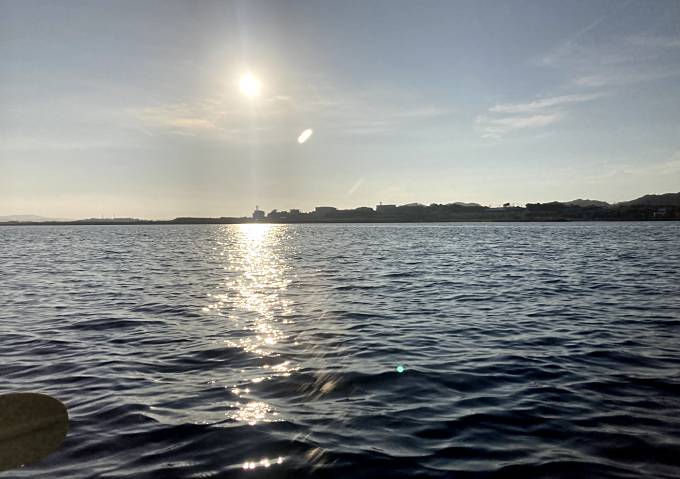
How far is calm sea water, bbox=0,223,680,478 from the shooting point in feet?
21.7

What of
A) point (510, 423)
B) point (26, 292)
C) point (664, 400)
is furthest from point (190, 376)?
point (26, 292)

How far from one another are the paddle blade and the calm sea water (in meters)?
0.26

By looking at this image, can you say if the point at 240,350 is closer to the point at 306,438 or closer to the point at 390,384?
the point at 390,384

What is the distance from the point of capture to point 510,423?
7773mm

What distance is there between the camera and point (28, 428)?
23.4ft

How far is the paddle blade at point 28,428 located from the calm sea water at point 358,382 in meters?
0.26

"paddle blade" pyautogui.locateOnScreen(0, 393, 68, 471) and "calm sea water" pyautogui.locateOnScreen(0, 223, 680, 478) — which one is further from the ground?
"paddle blade" pyautogui.locateOnScreen(0, 393, 68, 471)

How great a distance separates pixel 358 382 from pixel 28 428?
6.44m

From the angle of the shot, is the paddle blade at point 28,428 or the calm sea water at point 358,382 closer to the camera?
the paddle blade at point 28,428

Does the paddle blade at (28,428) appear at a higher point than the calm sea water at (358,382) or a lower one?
higher

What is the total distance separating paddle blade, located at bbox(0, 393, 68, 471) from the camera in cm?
639

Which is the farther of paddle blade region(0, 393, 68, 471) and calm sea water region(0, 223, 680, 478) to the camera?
calm sea water region(0, 223, 680, 478)

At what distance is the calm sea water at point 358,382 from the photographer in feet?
21.7

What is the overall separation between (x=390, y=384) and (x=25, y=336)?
13.4m
